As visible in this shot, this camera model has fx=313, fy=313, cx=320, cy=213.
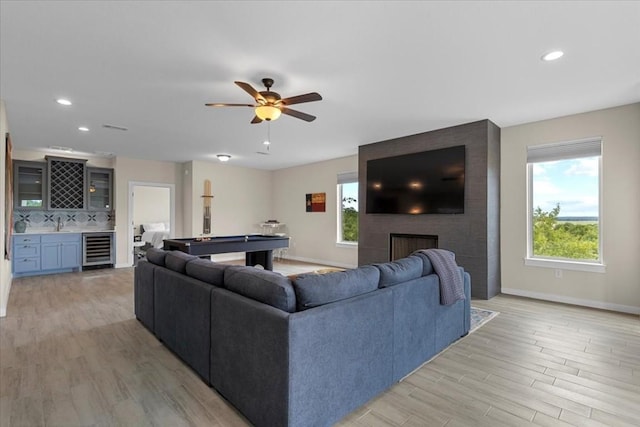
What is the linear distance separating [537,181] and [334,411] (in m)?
4.41

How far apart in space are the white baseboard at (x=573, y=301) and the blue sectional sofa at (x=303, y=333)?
8.84 ft

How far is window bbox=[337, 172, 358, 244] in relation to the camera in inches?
277

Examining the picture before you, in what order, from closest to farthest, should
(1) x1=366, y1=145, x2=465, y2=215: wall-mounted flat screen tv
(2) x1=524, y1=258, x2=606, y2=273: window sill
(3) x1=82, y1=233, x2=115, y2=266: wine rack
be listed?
(2) x1=524, y1=258, x2=606, y2=273: window sill → (1) x1=366, y1=145, x2=465, y2=215: wall-mounted flat screen tv → (3) x1=82, y1=233, x2=115, y2=266: wine rack

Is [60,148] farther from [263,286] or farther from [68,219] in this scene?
[263,286]

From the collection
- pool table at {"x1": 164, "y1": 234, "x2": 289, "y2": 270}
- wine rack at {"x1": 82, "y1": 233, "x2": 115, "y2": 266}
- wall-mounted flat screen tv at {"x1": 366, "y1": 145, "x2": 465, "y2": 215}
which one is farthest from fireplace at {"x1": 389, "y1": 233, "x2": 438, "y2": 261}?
wine rack at {"x1": 82, "y1": 233, "x2": 115, "y2": 266}

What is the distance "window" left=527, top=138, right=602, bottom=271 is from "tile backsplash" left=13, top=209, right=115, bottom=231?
27.1 ft

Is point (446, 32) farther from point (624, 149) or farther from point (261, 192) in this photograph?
point (261, 192)

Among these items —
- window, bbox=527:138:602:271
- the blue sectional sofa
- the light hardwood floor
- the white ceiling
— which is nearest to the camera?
the blue sectional sofa

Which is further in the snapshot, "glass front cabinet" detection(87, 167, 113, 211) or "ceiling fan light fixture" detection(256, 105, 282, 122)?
"glass front cabinet" detection(87, 167, 113, 211)

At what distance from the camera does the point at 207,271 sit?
2342mm

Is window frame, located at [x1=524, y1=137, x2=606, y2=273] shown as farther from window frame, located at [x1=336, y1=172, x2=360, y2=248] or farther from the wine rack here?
the wine rack

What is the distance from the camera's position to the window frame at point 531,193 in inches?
157

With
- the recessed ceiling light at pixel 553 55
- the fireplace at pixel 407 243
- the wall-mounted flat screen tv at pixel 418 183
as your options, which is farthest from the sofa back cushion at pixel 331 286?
the fireplace at pixel 407 243

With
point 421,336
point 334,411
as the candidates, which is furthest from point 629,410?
point 334,411
